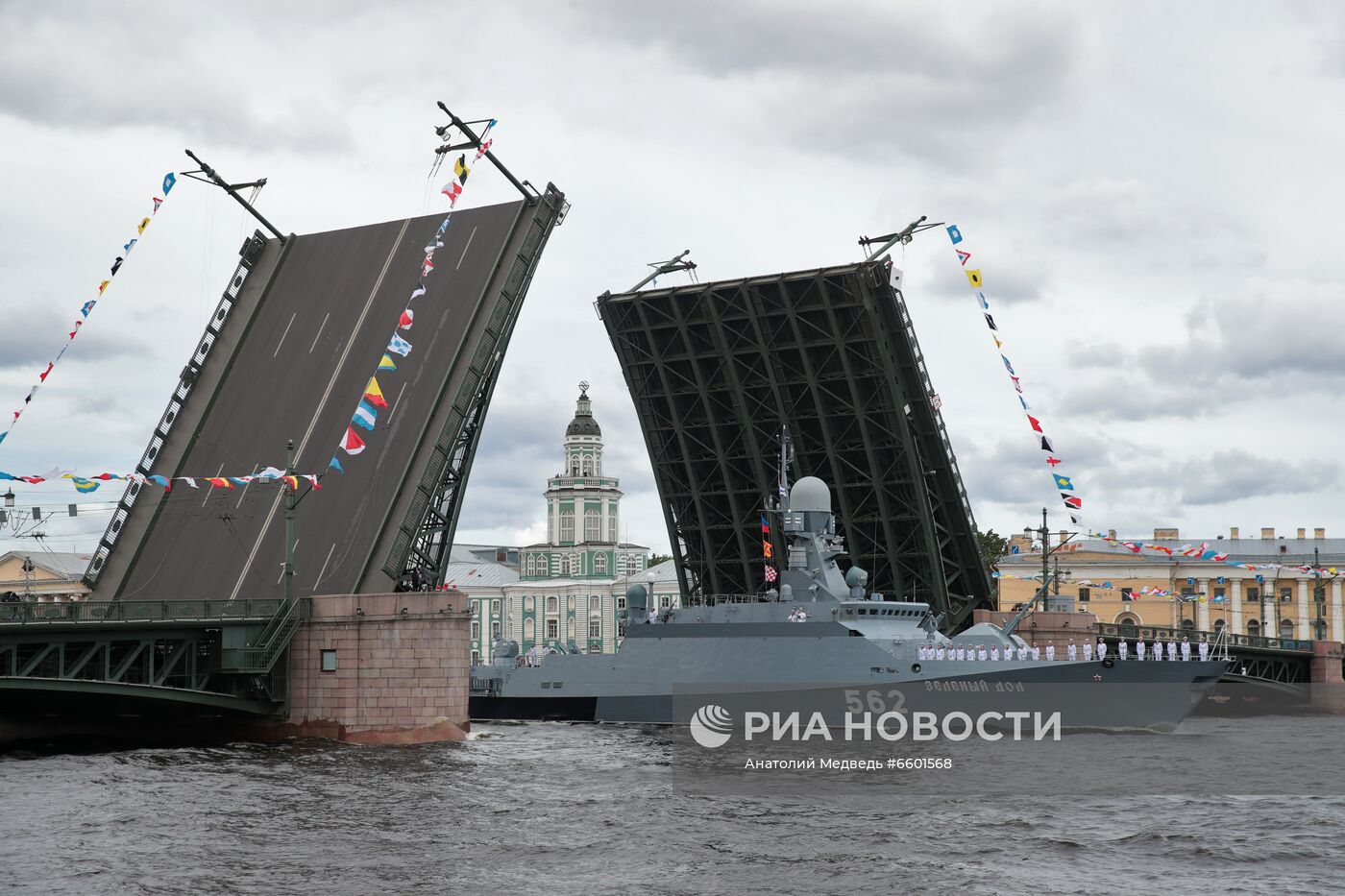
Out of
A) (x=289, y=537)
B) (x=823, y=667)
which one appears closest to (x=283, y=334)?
(x=289, y=537)

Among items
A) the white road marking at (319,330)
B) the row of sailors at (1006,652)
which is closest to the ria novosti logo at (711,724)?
the row of sailors at (1006,652)

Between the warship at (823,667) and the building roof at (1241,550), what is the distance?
28473 millimetres

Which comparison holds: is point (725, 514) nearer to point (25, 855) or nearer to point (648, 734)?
point (648, 734)

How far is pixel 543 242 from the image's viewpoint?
28.9 metres

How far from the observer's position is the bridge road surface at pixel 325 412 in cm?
2733

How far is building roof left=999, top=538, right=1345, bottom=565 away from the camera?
61.7 meters

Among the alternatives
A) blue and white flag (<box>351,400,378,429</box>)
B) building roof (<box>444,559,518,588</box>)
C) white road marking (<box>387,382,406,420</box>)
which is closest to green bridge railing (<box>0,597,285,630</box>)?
blue and white flag (<box>351,400,378,429</box>)

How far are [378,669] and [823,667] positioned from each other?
9.66 metres

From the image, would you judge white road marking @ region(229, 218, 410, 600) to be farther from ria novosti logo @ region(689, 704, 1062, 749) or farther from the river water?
ria novosti logo @ region(689, 704, 1062, 749)

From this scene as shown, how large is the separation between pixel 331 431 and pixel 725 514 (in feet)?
37.2

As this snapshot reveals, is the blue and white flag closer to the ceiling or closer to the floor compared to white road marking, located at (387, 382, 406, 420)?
closer to the floor

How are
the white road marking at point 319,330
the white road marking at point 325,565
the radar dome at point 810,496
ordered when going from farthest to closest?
the radar dome at point 810,496 → the white road marking at point 319,330 → the white road marking at point 325,565

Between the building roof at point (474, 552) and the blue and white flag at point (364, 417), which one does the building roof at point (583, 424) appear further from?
the blue and white flag at point (364, 417)

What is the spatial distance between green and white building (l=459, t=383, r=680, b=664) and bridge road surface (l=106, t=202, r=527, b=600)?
49319mm
